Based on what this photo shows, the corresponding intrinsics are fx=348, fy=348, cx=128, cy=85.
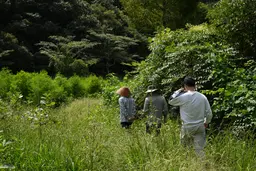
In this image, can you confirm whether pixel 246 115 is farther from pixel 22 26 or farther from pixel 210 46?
pixel 22 26

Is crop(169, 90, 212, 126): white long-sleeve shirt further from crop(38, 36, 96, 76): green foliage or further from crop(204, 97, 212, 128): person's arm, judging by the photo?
crop(38, 36, 96, 76): green foliage

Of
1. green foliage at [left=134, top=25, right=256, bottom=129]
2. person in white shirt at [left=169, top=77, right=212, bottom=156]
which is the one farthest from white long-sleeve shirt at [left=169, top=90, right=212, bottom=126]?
green foliage at [left=134, top=25, right=256, bottom=129]

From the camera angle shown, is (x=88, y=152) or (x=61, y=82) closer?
(x=88, y=152)

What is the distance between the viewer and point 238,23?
9.41 meters

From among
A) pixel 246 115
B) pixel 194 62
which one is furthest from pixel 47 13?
pixel 246 115

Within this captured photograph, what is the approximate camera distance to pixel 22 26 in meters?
29.7

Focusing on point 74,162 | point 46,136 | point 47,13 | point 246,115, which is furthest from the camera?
point 47,13

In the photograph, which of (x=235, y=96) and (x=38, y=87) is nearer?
(x=235, y=96)

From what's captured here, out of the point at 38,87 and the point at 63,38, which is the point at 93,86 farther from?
the point at 63,38

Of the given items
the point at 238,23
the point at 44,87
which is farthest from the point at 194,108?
the point at 44,87

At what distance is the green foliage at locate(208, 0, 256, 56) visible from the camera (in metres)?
9.35

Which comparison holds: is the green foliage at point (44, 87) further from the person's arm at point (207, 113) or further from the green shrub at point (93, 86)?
the person's arm at point (207, 113)

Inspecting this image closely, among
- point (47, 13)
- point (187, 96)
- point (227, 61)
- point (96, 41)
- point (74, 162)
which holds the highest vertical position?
point (47, 13)

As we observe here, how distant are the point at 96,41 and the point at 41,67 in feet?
17.9
